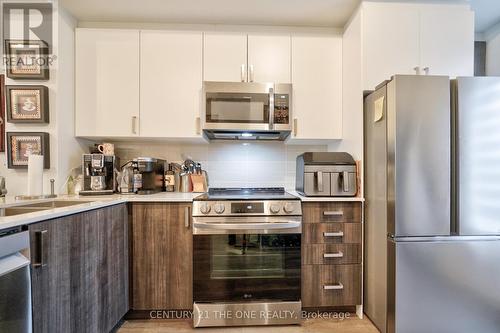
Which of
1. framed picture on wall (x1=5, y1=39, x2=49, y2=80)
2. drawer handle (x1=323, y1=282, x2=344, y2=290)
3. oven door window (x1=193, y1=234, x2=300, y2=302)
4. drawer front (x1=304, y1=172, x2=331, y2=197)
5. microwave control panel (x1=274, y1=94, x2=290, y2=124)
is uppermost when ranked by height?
framed picture on wall (x1=5, y1=39, x2=49, y2=80)

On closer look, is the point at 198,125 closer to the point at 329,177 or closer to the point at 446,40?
the point at 329,177

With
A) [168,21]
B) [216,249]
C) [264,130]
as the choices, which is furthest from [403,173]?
A: [168,21]

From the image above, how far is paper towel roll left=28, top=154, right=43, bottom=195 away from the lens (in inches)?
63.8

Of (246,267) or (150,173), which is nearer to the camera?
(246,267)

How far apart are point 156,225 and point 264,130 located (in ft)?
3.52

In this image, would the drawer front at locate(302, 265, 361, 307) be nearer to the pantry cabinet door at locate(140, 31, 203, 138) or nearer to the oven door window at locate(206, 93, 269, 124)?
the oven door window at locate(206, 93, 269, 124)

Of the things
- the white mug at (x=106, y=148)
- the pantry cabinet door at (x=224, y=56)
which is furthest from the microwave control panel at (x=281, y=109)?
the white mug at (x=106, y=148)

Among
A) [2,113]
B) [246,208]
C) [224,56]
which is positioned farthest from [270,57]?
[2,113]

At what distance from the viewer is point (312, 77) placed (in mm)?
2201

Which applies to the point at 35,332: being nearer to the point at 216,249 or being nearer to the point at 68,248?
the point at 68,248

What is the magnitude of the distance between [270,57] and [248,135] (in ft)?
2.22

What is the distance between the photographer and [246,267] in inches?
70.2

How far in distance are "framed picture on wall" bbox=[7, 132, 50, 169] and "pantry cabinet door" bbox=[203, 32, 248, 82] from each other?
4.23 ft

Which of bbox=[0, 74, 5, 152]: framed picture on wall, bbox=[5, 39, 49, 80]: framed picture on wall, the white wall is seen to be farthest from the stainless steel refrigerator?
bbox=[0, 74, 5, 152]: framed picture on wall
